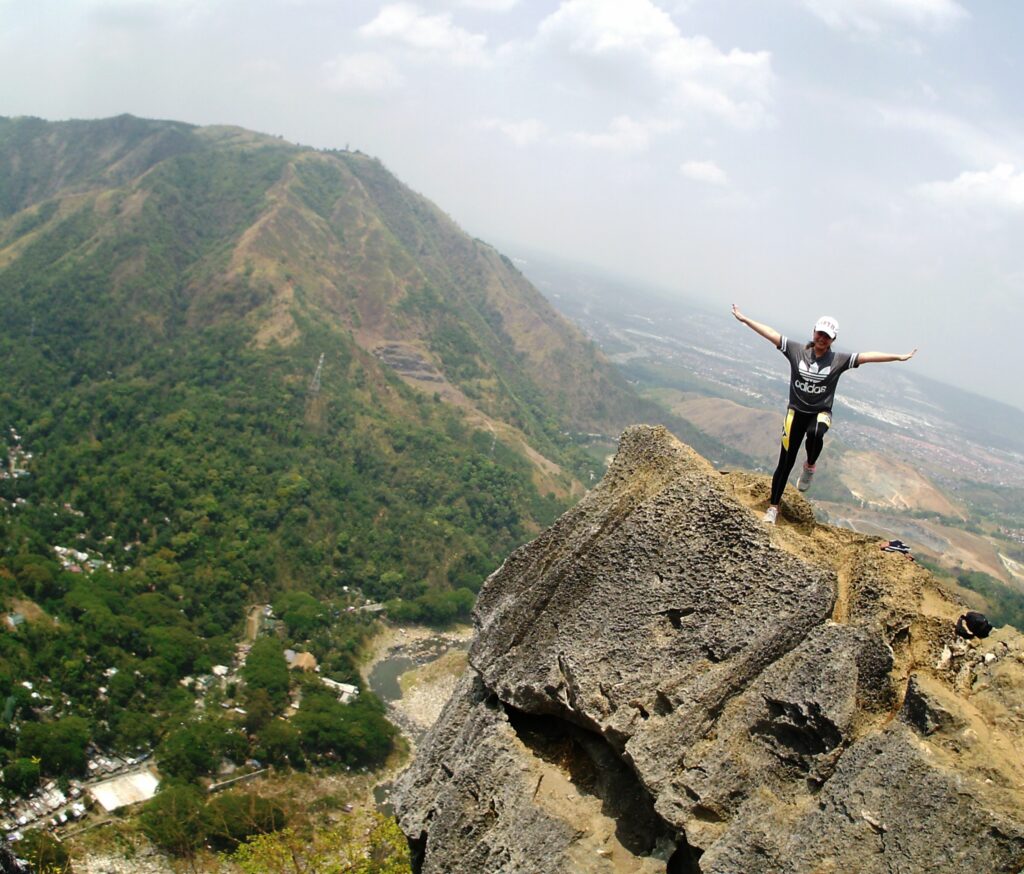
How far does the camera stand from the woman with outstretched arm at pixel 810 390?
9.03 metres

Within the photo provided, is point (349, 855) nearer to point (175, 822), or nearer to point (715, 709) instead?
point (715, 709)

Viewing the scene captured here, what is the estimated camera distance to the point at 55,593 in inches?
2024

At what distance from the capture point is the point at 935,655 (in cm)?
764

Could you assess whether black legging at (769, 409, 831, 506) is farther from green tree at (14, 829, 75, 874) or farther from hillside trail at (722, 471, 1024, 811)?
green tree at (14, 829, 75, 874)

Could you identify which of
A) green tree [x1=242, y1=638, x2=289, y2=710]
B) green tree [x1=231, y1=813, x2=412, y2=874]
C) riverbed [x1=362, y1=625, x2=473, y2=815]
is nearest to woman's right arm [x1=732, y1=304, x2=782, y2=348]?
green tree [x1=231, y1=813, x2=412, y2=874]

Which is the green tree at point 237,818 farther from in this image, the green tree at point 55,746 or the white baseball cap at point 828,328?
the white baseball cap at point 828,328

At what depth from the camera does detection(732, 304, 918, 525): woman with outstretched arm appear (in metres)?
9.03

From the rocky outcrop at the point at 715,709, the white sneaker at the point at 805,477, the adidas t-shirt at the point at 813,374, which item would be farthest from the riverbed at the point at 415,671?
the adidas t-shirt at the point at 813,374

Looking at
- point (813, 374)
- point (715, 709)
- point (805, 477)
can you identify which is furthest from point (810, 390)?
point (715, 709)

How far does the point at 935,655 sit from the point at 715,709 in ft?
7.71

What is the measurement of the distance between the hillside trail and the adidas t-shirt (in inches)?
59.1

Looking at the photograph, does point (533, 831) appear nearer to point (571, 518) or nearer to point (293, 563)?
point (571, 518)

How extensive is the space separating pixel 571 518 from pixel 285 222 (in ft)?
402

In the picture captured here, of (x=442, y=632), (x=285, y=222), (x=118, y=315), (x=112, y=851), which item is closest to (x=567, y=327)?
(x=285, y=222)
